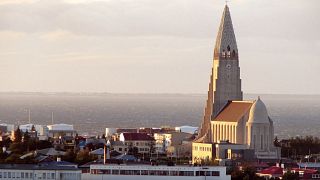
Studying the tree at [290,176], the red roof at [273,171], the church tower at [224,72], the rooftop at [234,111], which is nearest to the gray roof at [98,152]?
the rooftop at [234,111]

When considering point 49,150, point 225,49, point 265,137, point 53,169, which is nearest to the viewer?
point 53,169

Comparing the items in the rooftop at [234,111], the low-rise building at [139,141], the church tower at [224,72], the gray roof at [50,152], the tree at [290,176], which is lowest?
the tree at [290,176]

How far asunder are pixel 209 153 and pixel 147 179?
126 feet

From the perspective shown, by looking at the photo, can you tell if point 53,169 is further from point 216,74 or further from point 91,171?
point 216,74

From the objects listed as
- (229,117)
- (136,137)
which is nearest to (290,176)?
(229,117)

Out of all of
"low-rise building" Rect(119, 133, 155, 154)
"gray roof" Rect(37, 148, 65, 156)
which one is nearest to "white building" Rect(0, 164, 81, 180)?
"gray roof" Rect(37, 148, 65, 156)

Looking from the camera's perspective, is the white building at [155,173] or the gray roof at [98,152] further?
the gray roof at [98,152]

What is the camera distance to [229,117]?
466ft

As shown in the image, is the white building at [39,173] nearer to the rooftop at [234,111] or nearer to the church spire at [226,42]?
the rooftop at [234,111]

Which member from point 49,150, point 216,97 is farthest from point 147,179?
point 216,97

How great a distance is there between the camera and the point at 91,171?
93812mm

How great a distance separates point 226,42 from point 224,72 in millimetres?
2809

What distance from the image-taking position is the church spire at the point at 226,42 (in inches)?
5822

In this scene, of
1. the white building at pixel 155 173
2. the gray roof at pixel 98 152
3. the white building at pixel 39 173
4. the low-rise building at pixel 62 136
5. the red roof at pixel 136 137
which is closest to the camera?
the white building at pixel 39 173
